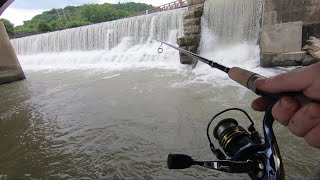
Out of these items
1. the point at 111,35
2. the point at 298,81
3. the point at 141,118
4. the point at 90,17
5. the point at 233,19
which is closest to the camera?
the point at 298,81

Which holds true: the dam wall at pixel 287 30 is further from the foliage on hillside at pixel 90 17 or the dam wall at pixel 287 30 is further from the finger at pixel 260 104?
the foliage on hillside at pixel 90 17

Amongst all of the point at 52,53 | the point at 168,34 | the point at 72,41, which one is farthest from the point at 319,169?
the point at 52,53

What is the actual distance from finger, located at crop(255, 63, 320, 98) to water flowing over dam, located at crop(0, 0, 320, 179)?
71.0 inches

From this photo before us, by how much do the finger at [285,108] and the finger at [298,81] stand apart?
1.7 inches

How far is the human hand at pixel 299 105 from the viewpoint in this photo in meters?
1.00

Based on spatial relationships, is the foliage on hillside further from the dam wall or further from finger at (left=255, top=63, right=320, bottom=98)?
finger at (left=255, top=63, right=320, bottom=98)

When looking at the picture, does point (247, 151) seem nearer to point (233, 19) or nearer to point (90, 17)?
point (233, 19)

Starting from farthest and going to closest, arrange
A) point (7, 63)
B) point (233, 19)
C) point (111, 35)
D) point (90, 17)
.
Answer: point (90, 17) → point (111, 35) → point (7, 63) → point (233, 19)

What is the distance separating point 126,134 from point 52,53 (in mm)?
18998

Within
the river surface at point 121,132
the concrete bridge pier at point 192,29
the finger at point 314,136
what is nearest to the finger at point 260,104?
the finger at point 314,136

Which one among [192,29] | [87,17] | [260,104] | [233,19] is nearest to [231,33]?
[233,19]

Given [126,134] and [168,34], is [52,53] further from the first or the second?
[126,134]

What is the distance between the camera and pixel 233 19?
1055 cm

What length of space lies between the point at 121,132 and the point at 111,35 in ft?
45.4
